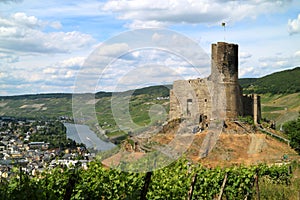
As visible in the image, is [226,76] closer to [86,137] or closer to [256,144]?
[256,144]

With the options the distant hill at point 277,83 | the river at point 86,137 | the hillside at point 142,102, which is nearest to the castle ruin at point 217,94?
the hillside at point 142,102

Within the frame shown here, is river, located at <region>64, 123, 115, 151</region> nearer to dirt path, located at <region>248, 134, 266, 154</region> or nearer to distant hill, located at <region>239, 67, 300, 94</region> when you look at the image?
dirt path, located at <region>248, 134, 266, 154</region>

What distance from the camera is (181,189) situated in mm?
10492

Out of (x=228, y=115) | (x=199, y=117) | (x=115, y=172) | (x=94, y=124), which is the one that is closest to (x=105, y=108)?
(x=94, y=124)

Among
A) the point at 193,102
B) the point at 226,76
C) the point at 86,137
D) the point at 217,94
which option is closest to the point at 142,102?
the point at 86,137

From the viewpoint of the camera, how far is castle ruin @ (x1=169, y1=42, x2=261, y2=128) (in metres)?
31.8

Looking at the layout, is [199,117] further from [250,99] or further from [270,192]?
[270,192]

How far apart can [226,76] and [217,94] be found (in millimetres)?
1590

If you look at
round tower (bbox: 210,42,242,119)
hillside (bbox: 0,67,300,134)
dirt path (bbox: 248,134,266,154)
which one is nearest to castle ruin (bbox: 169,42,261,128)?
round tower (bbox: 210,42,242,119)

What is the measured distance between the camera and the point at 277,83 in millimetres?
107375

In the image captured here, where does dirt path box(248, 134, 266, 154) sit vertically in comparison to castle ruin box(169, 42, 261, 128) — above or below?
below

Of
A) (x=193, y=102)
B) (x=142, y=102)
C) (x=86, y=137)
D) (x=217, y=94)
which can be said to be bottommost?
(x=86, y=137)

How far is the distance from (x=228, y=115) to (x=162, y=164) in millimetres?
24182

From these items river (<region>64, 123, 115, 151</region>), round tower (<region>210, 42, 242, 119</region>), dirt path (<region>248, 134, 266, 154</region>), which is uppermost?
round tower (<region>210, 42, 242, 119</region>)
